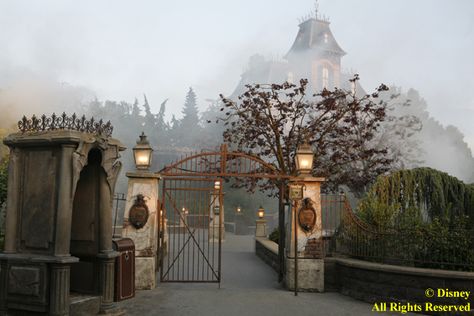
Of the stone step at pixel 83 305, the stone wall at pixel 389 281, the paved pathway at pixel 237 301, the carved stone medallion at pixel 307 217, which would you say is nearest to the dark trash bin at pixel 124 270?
the paved pathway at pixel 237 301

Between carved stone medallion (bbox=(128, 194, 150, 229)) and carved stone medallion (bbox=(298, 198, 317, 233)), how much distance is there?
3865 millimetres

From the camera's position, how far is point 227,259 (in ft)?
57.3

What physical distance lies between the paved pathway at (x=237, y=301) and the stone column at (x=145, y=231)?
446 mm

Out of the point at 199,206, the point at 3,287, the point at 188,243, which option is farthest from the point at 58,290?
the point at 188,243

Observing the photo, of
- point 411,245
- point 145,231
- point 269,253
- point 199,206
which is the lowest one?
point 269,253

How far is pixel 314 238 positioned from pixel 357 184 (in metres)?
8.95

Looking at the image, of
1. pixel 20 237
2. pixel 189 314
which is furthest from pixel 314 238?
pixel 20 237

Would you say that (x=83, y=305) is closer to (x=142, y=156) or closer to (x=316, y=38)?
(x=142, y=156)

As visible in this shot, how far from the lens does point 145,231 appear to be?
10.3 metres

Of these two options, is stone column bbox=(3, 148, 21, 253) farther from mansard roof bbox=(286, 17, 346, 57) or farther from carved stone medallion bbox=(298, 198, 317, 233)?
mansard roof bbox=(286, 17, 346, 57)

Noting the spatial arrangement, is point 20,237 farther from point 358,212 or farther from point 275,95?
point 275,95

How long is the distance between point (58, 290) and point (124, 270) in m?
2.56

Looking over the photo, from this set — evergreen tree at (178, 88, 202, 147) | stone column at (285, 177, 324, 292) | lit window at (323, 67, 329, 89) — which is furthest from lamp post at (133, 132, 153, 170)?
lit window at (323, 67, 329, 89)

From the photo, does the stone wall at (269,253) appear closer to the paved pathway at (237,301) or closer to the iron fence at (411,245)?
the paved pathway at (237,301)
